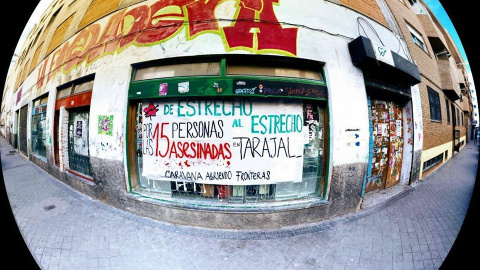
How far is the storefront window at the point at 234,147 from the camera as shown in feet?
7.75

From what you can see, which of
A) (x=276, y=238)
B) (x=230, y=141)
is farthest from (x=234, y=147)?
(x=276, y=238)

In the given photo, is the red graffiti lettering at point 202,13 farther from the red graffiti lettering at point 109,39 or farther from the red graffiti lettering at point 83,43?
the red graffiti lettering at point 83,43

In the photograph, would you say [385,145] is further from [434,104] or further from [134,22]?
[134,22]

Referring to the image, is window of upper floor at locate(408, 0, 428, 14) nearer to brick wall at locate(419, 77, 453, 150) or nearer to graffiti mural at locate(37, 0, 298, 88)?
brick wall at locate(419, 77, 453, 150)

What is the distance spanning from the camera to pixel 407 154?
2.31 metres

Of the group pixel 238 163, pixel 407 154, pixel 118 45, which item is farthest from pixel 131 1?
pixel 407 154

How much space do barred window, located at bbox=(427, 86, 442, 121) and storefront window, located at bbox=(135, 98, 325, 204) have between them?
1335 mm

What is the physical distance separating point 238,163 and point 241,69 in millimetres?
1483

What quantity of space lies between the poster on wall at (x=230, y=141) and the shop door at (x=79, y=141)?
137 centimetres

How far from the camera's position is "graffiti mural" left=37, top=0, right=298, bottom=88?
2242 millimetres

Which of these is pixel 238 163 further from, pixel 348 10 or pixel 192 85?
pixel 348 10

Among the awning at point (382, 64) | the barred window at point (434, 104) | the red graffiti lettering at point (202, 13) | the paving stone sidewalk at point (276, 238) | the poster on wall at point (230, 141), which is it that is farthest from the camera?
the poster on wall at point (230, 141)

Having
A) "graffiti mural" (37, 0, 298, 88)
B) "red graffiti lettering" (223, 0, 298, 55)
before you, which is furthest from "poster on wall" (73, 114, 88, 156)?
"red graffiti lettering" (223, 0, 298, 55)

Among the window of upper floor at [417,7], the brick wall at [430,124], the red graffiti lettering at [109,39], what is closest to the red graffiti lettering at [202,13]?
the red graffiti lettering at [109,39]
